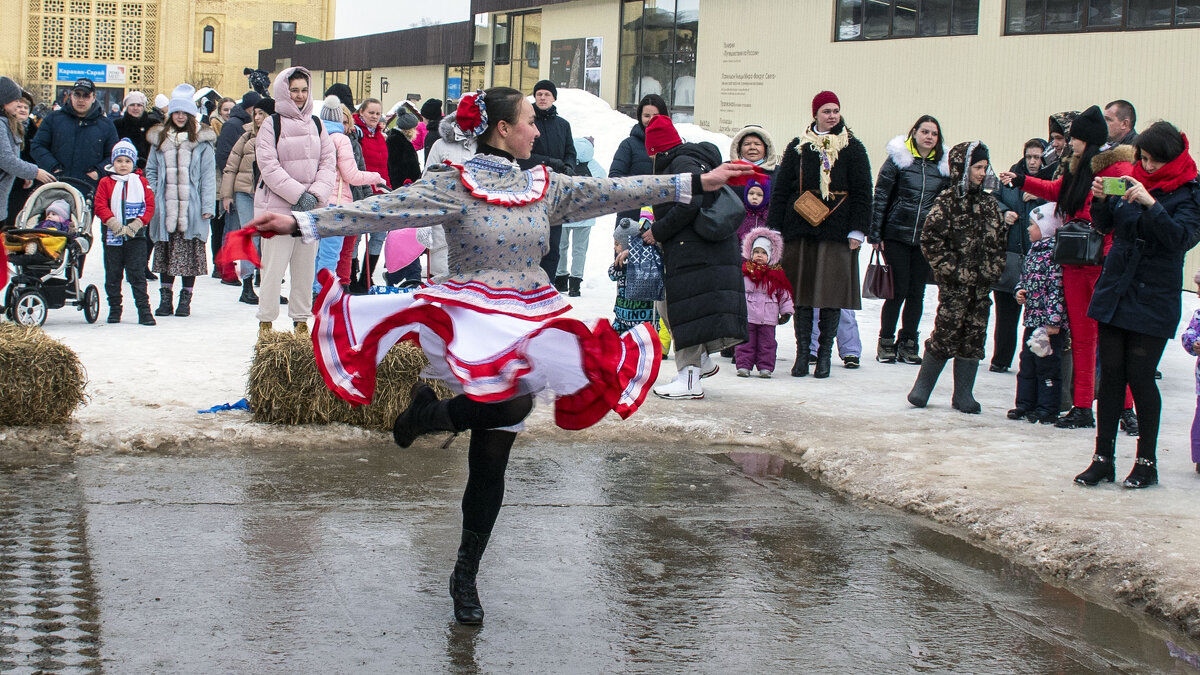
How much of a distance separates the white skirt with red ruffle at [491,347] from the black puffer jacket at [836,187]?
17.4 feet

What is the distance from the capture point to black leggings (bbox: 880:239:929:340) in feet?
34.5

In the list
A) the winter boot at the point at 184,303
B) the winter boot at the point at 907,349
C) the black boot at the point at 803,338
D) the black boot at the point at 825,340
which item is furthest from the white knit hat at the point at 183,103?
the winter boot at the point at 907,349

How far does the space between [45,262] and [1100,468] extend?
805 cm

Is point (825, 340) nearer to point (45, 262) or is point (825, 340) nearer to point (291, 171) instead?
point (291, 171)

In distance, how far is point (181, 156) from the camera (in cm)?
1105

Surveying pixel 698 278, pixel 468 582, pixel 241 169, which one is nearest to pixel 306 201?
pixel 241 169

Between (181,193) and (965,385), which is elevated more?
(181,193)

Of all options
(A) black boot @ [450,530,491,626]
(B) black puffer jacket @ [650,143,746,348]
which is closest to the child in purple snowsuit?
(B) black puffer jacket @ [650,143,746,348]

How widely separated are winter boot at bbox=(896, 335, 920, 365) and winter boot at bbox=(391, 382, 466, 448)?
672cm

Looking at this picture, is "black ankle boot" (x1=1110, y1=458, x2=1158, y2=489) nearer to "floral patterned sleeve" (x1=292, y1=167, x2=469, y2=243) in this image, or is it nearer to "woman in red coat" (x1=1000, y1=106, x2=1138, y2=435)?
"woman in red coat" (x1=1000, y1=106, x2=1138, y2=435)

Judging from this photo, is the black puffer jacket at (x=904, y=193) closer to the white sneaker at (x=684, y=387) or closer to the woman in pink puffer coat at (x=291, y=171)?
the white sneaker at (x=684, y=387)

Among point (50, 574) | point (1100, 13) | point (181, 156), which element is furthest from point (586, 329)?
point (1100, 13)

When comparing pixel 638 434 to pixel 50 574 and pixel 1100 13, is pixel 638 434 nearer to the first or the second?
pixel 50 574

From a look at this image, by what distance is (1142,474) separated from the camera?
6273mm
